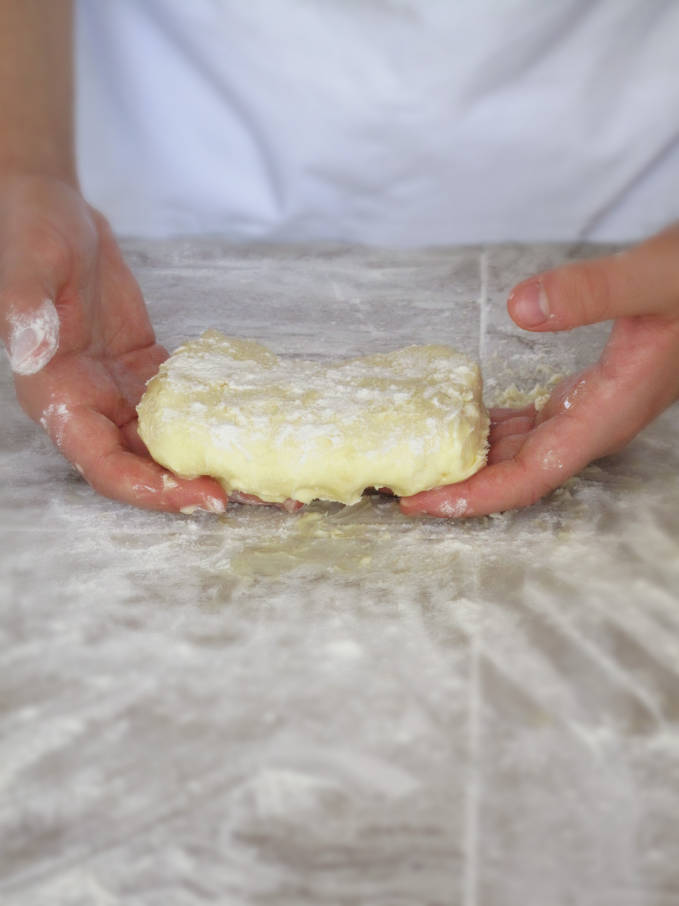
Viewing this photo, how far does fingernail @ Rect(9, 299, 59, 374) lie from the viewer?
130cm

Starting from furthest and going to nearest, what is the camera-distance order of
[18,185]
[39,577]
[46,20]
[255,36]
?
1. [255,36]
2. [46,20]
3. [18,185]
4. [39,577]

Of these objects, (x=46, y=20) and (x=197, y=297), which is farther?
(x=197, y=297)

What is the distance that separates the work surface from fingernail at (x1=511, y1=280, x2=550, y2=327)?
270mm

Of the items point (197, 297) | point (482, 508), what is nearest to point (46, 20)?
point (197, 297)

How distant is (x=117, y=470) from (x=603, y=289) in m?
0.63

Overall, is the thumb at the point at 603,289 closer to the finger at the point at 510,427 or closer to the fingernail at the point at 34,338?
the finger at the point at 510,427

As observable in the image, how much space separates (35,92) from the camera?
1.69 meters

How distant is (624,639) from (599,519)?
24 cm

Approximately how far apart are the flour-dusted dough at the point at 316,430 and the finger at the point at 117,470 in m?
0.02

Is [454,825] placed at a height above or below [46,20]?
below

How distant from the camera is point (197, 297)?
192 cm

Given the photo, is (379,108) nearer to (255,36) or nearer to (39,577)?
(255,36)

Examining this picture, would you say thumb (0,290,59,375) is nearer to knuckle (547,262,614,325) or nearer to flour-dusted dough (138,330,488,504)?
flour-dusted dough (138,330,488,504)

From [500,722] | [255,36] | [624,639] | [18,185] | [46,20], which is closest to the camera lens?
[500,722]
